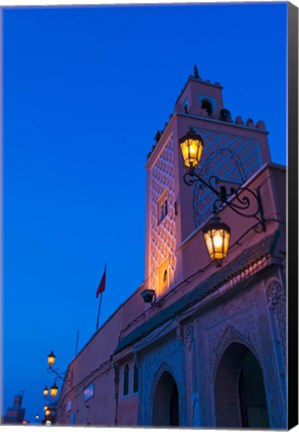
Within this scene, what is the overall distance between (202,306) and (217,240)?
191 centimetres

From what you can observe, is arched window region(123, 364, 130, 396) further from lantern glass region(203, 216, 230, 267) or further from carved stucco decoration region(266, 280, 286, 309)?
lantern glass region(203, 216, 230, 267)

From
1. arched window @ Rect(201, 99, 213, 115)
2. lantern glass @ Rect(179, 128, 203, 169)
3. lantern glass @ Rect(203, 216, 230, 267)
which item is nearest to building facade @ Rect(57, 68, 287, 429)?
arched window @ Rect(201, 99, 213, 115)

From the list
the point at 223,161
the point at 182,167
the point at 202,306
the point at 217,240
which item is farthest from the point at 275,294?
the point at 223,161

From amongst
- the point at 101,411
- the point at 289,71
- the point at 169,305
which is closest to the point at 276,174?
the point at 289,71

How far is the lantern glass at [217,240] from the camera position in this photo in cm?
553

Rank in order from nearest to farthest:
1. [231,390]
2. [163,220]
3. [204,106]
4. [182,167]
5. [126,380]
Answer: [231,390], [182,167], [126,380], [163,220], [204,106]

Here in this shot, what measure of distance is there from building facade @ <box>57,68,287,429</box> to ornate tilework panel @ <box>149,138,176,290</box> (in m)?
0.04

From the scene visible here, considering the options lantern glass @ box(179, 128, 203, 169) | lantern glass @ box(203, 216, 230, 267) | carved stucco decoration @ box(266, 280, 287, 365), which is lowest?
carved stucco decoration @ box(266, 280, 287, 365)

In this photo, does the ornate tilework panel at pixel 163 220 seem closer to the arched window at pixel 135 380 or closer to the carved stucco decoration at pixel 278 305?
the arched window at pixel 135 380

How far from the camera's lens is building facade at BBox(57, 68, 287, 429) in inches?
227

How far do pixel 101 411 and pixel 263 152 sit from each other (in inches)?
367

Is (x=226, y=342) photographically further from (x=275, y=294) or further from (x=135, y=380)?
(x=135, y=380)

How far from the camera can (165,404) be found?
9180mm

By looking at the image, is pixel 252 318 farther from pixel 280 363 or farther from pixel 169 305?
pixel 169 305
